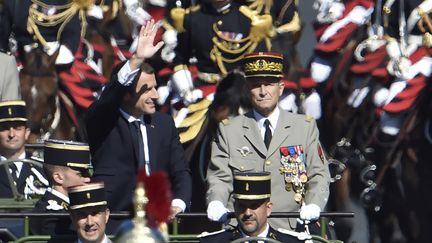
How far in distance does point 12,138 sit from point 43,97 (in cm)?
250

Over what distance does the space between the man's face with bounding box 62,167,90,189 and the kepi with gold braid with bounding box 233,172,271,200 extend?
94 centimetres

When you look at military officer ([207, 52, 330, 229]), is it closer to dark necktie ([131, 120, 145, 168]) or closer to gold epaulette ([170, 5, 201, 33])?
dark necktie ([131, 120, 145, 168])

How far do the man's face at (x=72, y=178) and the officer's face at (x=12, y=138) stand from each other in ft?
3.95

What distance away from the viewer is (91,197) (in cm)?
1288

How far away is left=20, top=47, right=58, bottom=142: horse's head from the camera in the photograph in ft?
57.0

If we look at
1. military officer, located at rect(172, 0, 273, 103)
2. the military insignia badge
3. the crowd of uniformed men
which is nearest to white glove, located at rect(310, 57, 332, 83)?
the crowd of uniformed men

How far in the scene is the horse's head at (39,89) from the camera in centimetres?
1736

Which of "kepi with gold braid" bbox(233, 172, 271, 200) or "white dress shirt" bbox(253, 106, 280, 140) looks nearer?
"kepi with gold braid" bbox(233, 172, 271, 200)

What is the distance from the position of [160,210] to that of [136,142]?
12.6 ft

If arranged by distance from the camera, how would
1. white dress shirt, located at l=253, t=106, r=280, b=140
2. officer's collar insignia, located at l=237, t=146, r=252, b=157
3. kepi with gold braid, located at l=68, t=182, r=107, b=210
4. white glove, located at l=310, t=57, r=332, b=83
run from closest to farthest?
1. kepi with gold braid, located at l=68, t=182, r=107, b=210
2. officer's collar insignia, located at l=237, t=146, r=252, b=157
3. white dress shirt, located at l=253, t=106, r=280, b=140
4. white glove, located at l=310, t=57, r=332, b=83

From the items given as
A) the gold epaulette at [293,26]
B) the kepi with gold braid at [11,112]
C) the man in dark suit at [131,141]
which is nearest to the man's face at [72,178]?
the man in dark suit at [131,141]

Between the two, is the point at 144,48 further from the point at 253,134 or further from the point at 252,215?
the point at 252,215

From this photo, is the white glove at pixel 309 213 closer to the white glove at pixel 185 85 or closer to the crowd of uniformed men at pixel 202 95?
the crowd of uniformed men at pixel 202 95

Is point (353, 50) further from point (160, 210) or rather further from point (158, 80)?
point (160, 210)
